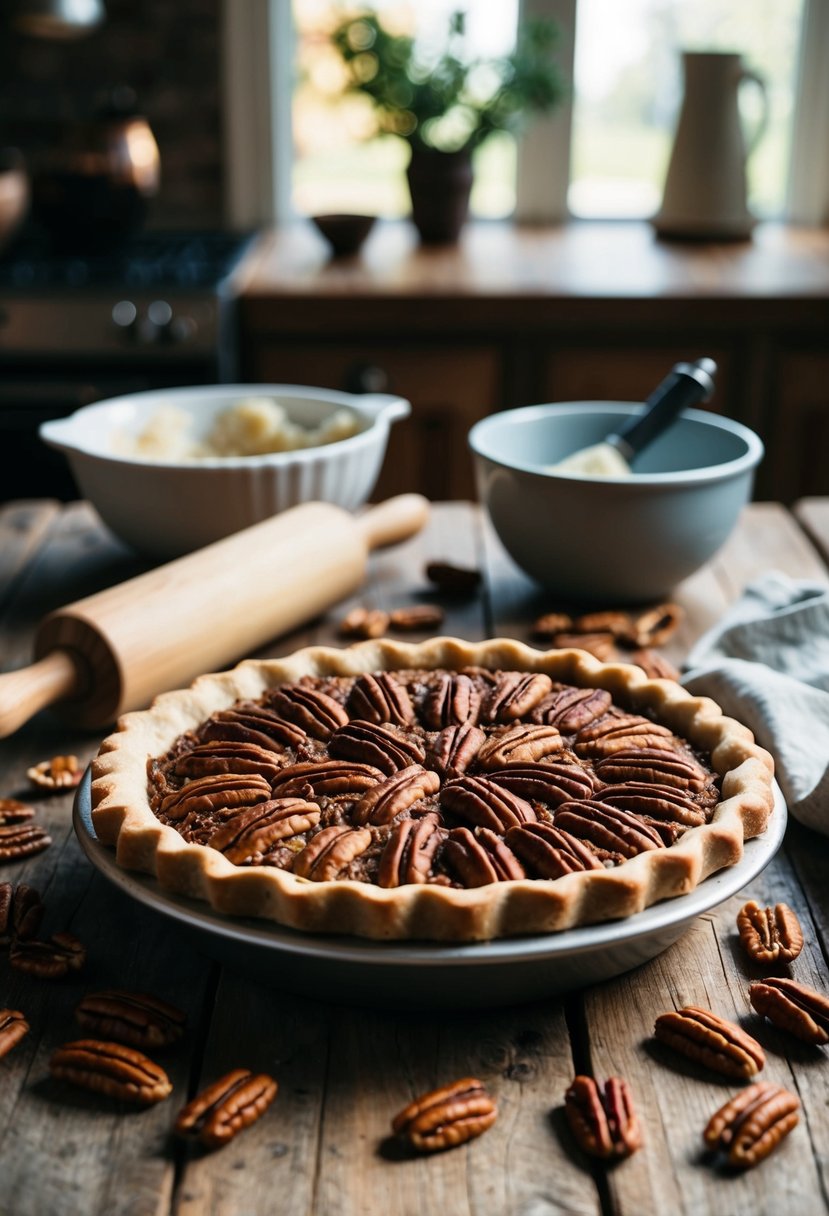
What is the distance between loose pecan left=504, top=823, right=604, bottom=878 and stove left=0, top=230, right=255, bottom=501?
2.25 meters

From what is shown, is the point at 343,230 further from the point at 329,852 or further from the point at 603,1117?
the point at 603,1117

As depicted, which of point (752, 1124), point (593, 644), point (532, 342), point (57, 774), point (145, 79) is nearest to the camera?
point (752, 1124)

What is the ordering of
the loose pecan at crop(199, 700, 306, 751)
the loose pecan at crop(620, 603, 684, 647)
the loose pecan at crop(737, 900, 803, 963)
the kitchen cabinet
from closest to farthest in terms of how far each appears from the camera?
the loose pecan at crop(737, 900, 803, 963) → the loose pecan at crop(199, 700, 306, 751) → the loose pecan at crop(620, 603, 684, 647) → the kitchen cabinet

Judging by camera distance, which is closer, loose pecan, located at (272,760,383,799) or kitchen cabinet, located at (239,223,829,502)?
loose pecan, located at (272,760,383,799)

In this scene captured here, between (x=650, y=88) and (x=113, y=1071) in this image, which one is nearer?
(x=113, y=1071)

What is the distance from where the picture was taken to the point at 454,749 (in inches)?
43.8

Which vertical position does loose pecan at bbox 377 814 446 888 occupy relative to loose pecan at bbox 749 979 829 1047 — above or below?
above

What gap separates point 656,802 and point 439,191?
3.00m

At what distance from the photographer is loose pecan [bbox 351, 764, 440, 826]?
1.01m

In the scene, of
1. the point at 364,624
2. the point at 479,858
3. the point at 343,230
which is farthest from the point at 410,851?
the point at 343,230

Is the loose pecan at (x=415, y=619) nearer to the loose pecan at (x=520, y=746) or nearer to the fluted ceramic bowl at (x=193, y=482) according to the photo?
the fluted ceramic bowl at (x=193, y=482)

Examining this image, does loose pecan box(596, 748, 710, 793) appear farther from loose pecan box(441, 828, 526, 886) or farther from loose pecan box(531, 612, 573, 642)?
loose pecan box(531, 612, 573, 642)

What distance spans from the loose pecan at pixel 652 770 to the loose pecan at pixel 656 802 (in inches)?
0.6

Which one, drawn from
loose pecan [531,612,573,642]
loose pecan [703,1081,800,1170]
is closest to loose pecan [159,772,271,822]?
loose pecan [703,1081,800,1170]
